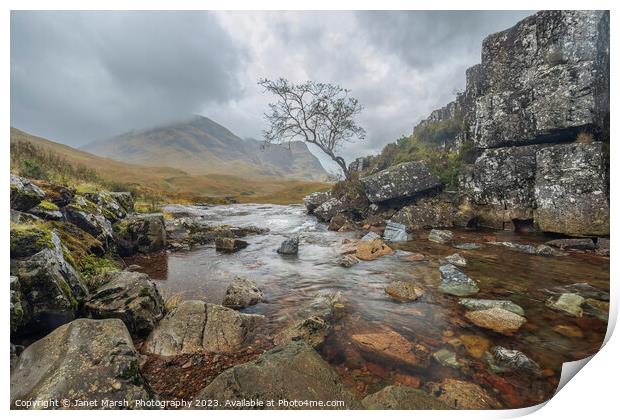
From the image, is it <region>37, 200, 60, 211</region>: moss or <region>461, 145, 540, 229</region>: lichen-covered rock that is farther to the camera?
<region>461, 145, 540, 229</region>: lichen-covered rock

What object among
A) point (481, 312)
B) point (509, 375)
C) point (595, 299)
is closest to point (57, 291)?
point (509, 375)

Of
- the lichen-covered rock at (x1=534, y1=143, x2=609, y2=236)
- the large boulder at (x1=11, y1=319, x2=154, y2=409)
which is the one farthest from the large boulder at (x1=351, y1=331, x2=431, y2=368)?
the lichen-covered rock at (x1=534, y1=143, x2=609, y2=236)

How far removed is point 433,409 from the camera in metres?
2.78

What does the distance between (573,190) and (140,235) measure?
14.5 metres

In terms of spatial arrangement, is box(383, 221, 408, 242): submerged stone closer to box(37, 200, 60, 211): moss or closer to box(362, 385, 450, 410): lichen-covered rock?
box(362, 385, 450, 410): lichen-covered rock

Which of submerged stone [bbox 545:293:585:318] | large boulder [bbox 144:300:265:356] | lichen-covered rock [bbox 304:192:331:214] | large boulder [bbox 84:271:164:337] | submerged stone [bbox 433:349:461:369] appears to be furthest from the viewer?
lichen-covered rock [bbox 304:192:331:214]

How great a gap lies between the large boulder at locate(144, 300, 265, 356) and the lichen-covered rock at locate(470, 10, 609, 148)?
921cm

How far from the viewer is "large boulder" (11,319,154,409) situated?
262cm

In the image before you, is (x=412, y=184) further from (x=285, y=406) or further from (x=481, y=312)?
(x=285, y=406)

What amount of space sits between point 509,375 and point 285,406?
8.74 ft

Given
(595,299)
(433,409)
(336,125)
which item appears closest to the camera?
(433,409)

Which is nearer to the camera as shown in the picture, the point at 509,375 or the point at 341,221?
the point at 509,375

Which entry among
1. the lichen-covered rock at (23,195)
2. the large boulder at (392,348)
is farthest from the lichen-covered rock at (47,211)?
the large boulder at (392,348)
